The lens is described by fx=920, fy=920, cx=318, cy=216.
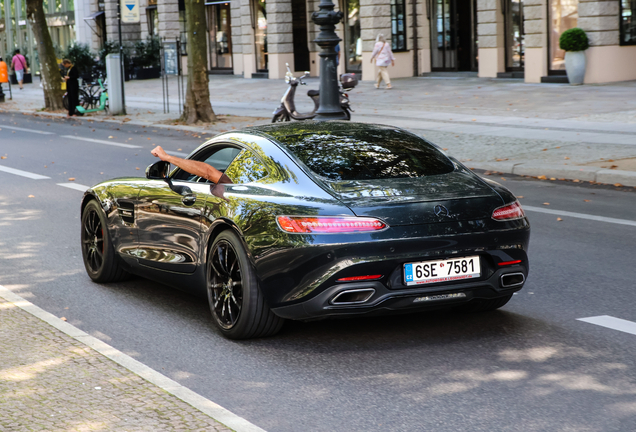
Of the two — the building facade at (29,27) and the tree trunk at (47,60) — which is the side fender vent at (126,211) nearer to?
the tree trunk at (47,60)

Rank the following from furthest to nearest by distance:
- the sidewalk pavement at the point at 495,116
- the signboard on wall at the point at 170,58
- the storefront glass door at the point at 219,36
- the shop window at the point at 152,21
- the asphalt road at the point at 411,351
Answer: the shop window at the point at 152,21 < the storefront glass door at the point at 219,36 < the signboard on wall at the point at 170,58 < the sidewalk pavement at the point at 495,116 < the asphalt road at the point at 411,351

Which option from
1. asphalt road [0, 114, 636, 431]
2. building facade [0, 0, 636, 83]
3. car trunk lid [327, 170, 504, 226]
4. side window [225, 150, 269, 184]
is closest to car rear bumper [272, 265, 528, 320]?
asphalt road [0, 114, 636, 431]

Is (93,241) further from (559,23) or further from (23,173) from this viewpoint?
(559,23)

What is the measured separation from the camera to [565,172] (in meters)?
12.2

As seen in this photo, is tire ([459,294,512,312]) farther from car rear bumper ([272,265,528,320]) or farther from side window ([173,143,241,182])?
side window ([173,143,241,182])

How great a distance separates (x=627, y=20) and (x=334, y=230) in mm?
24342

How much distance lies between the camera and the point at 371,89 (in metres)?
29.8

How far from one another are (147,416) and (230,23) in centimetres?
4255

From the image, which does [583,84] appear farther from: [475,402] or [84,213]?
[475,402]

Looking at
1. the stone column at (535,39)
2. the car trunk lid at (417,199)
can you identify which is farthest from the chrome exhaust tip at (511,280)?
the stone column at (535,39)

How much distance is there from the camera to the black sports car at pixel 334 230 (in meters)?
4.96

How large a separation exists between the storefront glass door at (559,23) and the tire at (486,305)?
2333 cm

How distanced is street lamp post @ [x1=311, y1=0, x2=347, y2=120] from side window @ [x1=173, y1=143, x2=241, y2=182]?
10.1 m

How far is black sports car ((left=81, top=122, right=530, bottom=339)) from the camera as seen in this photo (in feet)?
16.3
